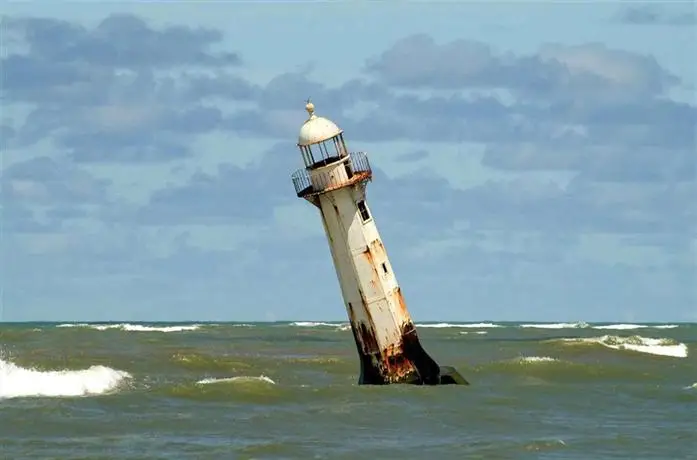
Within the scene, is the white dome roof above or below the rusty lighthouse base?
above

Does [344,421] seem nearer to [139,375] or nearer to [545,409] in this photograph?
[545,409]

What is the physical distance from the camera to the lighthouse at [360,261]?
77.2 feet

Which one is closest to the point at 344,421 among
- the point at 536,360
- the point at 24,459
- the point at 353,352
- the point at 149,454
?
the point at 149,454

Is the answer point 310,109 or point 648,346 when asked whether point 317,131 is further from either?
point 648,346

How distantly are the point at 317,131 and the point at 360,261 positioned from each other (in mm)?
2387

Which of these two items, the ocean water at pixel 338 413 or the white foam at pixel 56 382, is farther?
the white foam at pixel 56 382

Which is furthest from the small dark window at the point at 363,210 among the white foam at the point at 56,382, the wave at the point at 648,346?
the wave at the point at 648,346

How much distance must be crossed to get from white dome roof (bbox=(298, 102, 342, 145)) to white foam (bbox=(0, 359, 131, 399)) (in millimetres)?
6703

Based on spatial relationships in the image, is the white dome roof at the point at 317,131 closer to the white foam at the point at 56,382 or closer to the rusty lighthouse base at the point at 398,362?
the rusty lighthouse base at the point at 398,362

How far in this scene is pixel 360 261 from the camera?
23531 mm

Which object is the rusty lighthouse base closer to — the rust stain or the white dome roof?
the rust stain

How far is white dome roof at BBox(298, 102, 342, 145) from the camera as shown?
2372 centimetres

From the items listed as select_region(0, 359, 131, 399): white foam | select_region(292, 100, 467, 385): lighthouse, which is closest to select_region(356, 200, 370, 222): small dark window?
select_region(292, 100, 467, 385): lighthouse

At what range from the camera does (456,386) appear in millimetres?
25297
